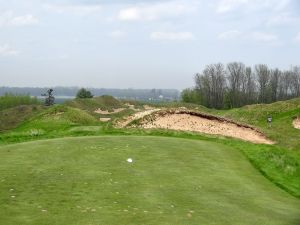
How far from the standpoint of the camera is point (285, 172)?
21.4 metres

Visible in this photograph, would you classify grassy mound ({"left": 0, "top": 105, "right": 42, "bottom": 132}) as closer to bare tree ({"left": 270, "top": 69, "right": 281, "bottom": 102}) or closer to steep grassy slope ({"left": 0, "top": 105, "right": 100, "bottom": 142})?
steep grassy slope ({"left": 0, "top": 105, "right": 100, "bottom": 142})

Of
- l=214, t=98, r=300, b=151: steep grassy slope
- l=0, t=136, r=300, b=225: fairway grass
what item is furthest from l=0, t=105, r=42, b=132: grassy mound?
l=0, t=136, r=300, b=225: fairway grass

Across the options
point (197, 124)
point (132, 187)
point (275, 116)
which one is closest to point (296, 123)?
point (275, 116)

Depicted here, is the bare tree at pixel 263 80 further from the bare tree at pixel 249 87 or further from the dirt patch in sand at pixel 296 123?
the dirt patch in sand at pixel 296 123

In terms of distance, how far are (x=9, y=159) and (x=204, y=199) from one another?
796 cm

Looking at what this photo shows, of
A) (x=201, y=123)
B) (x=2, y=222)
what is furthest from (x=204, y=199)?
(x=201, y=123)

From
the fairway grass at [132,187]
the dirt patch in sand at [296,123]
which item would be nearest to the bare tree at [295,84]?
the dirt patch in sand at [296,123]

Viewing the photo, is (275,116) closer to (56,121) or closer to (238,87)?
(56,121)

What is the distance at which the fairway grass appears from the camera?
38.4 ft

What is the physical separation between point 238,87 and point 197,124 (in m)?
101

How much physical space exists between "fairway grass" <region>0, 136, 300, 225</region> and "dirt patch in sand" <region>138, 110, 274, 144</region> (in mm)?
11878

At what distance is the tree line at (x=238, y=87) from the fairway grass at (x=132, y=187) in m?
113

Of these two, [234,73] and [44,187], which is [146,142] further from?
[234,73]

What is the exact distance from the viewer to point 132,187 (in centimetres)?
1451
